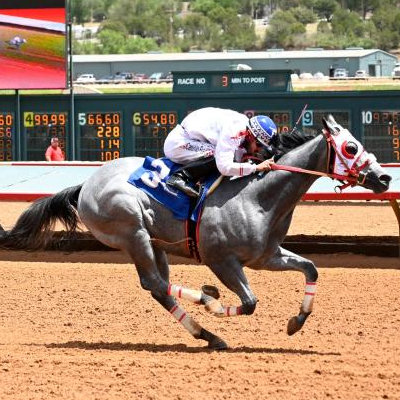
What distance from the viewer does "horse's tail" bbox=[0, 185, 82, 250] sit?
33.0 ft

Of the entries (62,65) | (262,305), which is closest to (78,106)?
(62,65)

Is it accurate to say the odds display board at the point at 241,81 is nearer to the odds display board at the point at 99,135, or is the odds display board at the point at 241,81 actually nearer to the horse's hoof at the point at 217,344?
the odds display board at the point at 99,135

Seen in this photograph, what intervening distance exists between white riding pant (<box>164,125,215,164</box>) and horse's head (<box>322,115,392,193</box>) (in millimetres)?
991

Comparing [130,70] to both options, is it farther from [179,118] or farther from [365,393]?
[365,393]

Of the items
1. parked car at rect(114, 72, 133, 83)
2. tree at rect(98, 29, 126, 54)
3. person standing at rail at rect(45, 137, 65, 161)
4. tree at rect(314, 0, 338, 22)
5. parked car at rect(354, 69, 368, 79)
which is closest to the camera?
person standing at rail at rect(45, 137, 65, 161)

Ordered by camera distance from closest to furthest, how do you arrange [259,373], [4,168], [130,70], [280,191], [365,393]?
[365,393]
[259,373]
[280,191]
[4,168]
[130,70]

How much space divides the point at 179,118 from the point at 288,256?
582 inches

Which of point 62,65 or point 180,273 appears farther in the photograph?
point 62,65

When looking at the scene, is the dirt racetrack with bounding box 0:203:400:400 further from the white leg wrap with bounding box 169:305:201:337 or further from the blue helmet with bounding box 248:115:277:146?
the blue helmet with bounding box 248:115:277:146

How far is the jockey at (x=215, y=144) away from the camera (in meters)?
9.11

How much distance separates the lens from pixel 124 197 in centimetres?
934

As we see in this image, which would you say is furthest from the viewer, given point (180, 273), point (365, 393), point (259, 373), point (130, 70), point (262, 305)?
point (130, 70)

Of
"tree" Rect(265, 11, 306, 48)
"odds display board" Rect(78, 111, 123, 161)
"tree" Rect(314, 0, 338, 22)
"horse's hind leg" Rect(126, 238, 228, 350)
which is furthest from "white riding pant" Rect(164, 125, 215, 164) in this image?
"tree" Rect(314, 0, 338, 22)

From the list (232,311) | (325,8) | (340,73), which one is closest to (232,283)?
(232,311)
